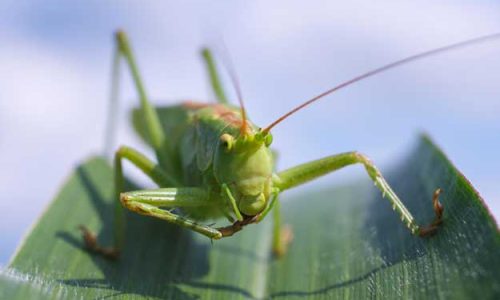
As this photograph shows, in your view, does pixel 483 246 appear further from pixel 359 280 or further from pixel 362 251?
pixel 362 251

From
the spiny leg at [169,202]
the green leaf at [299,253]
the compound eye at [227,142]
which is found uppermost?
the compound eye at [227,142]

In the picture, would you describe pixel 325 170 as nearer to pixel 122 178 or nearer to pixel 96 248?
pixel 122 178

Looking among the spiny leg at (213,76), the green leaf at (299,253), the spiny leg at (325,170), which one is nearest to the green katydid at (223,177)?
the spiny leg at (325,170)

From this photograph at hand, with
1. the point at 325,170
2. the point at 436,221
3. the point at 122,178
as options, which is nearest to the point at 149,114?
the point at 122,178

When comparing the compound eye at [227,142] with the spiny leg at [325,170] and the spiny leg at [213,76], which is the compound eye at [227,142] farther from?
the spiny leg at [213,76]

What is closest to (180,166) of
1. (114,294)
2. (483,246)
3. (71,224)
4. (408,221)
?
(71,224)

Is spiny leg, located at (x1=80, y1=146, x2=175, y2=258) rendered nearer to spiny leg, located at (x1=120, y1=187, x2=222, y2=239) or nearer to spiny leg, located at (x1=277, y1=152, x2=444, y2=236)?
spiny leg, located at (x1=120, y1=187, x2=222, y2=239)

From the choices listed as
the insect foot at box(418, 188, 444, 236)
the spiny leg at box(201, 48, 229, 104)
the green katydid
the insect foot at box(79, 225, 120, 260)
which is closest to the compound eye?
the green katydid

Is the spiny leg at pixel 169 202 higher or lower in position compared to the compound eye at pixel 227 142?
lower
